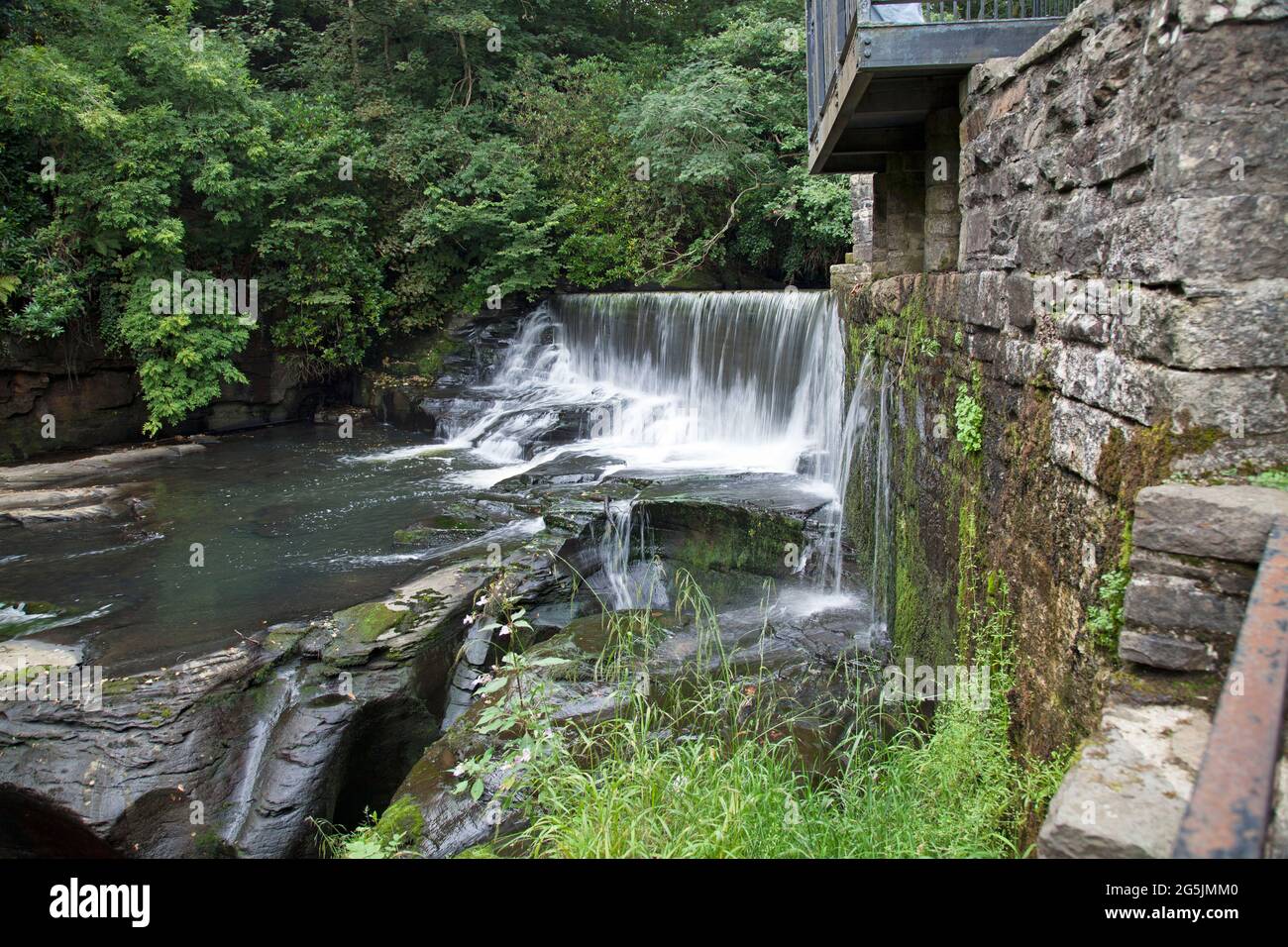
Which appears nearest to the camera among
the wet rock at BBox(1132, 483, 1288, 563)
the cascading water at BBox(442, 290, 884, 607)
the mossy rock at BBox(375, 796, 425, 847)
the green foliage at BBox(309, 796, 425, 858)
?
the wet rock at BBox(1132, 483, 1288, 563)

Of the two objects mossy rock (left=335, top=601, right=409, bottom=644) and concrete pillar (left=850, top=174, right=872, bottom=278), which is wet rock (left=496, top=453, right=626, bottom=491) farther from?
concrete pillar (left=850, top=174, right=872, bottom=278)

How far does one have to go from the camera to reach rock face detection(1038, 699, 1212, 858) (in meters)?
1.76

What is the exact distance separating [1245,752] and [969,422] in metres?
3.09

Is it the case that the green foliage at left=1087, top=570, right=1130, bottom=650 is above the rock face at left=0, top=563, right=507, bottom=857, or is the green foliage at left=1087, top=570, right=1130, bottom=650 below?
above

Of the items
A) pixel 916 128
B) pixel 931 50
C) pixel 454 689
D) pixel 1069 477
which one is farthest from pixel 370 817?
pixel 916 128

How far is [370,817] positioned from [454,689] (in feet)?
4.13

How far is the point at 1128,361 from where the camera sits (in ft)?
9.05

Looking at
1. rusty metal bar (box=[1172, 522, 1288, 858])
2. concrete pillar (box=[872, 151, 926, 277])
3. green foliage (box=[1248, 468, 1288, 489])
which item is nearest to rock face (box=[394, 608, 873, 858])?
green foliage (box=[1248, 468, 1288, 489])

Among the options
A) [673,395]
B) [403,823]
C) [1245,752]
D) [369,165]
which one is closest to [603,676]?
[403,823]

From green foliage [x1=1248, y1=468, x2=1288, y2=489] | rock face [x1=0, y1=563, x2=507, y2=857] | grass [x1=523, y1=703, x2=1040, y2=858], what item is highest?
green foliage [x1=1248, y1=468, x2=1288, y2=489]

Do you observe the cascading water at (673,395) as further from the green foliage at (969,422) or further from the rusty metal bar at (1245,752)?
the rusty metal bar at (1245,752)

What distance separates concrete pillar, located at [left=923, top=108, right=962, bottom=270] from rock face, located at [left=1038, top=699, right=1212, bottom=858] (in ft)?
16.0

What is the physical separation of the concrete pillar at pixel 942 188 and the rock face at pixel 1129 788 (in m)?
4.88

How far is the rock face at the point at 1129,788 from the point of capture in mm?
1758
